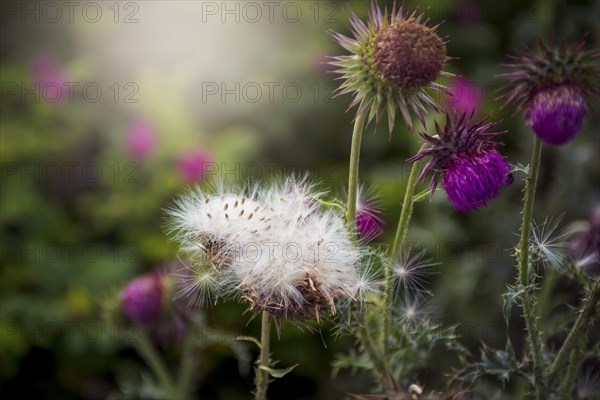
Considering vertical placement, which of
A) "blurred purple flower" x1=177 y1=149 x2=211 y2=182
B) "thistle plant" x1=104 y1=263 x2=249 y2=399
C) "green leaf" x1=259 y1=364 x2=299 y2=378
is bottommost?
"thistle plant" x1=104 y1=263 x2=249 y2=399

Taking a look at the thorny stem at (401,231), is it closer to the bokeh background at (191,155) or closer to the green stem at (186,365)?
the green stem at (186,365)

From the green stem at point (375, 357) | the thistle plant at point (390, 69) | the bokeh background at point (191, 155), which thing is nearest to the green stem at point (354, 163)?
the thistle plant at point (390, 69)

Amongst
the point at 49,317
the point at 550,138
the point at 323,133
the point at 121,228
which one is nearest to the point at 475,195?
the point at 550,138

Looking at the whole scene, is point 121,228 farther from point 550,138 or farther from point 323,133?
point 550,138

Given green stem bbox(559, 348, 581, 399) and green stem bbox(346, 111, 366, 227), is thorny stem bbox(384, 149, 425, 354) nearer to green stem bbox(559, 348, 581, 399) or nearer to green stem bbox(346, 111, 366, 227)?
green stem bbox(346, 111, 366, 227)

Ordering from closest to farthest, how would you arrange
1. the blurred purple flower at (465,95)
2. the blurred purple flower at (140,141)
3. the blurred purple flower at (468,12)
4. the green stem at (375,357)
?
the green stem at (375,357) → the blurred purple flower at (465,95) → the blurred purple flower at (140,141) → the blurred purple flower at (468,12)

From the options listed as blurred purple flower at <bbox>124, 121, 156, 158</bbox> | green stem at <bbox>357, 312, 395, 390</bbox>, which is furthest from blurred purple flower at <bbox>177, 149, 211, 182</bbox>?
green stem at <bbox>357, 312, 395, 390</bbox>

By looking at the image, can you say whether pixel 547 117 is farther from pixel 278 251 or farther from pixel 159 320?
pixel 159 320
